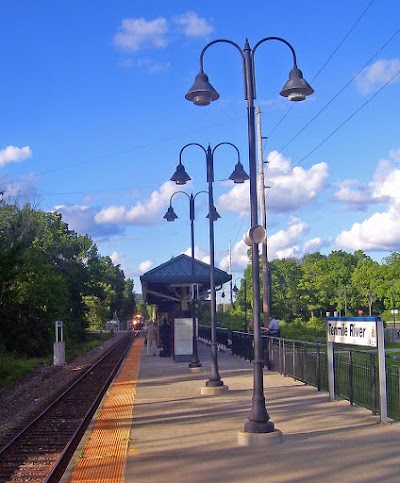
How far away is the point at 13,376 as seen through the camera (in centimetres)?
2673

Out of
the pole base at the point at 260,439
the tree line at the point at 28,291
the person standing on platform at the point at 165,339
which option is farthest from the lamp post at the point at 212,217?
the tree line at the point at 28,291

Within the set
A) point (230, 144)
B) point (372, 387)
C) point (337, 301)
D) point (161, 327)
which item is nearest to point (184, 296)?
point (161, 327)

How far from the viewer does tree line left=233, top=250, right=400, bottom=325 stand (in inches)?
3568

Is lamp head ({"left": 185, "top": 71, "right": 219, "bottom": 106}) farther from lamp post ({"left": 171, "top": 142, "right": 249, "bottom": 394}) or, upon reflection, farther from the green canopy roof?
the green canopy roof

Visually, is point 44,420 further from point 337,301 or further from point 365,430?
point 337,301

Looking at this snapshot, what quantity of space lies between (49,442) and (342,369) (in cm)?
537

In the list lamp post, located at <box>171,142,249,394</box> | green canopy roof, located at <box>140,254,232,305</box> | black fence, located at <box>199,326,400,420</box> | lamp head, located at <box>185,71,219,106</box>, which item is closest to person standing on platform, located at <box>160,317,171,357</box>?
green canopy roof, located at <box>140,254,232,305</box>

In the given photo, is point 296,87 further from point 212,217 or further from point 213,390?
point 212,217

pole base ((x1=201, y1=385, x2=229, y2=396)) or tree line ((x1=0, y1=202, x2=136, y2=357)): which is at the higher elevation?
tree line ((x1=0, y1=202, x2=136, y2=357))

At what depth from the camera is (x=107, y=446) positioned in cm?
943

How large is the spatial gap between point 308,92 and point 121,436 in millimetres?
5856

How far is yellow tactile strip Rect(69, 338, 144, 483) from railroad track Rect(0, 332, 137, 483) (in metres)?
0.45

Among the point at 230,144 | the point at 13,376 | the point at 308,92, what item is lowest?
the point at 13,376

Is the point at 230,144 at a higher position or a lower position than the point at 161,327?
higher
